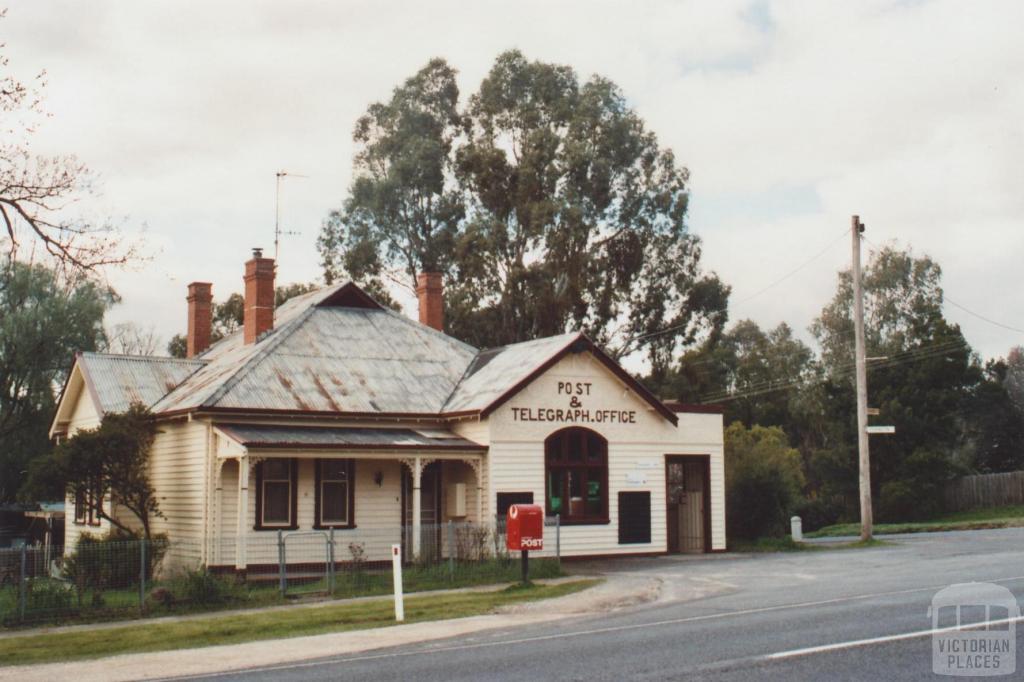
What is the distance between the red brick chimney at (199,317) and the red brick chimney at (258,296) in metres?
4.94

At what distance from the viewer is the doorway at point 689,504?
1189 inches

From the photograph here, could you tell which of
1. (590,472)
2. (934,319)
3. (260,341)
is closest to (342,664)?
(590,472)

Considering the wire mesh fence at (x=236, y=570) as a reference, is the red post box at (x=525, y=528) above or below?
above

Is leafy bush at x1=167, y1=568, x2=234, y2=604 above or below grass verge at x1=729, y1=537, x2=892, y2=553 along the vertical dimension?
above

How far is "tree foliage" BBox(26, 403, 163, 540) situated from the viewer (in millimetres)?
23828

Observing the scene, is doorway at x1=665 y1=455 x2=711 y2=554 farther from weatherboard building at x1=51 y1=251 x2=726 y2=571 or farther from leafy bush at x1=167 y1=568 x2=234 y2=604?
leafy bush at x1=167 y1=568 x2=234 y2=604

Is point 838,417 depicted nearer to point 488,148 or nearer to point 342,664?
point 488,148

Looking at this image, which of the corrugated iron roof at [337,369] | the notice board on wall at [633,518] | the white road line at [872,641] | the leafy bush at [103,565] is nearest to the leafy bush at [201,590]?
the leafy bush at [103,565]

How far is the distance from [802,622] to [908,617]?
4.05 feet

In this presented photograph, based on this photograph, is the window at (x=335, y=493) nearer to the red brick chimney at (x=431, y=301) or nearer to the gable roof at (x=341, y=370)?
the gable roof at (x=341, y=370)

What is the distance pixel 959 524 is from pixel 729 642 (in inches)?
1341

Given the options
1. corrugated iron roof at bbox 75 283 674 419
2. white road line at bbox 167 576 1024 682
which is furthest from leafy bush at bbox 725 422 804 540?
white road line at bbox 167 576 1024 682

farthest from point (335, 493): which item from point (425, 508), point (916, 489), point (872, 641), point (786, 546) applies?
point (916, 489)

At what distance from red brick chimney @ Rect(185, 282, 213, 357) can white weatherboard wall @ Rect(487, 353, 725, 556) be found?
12.5m
